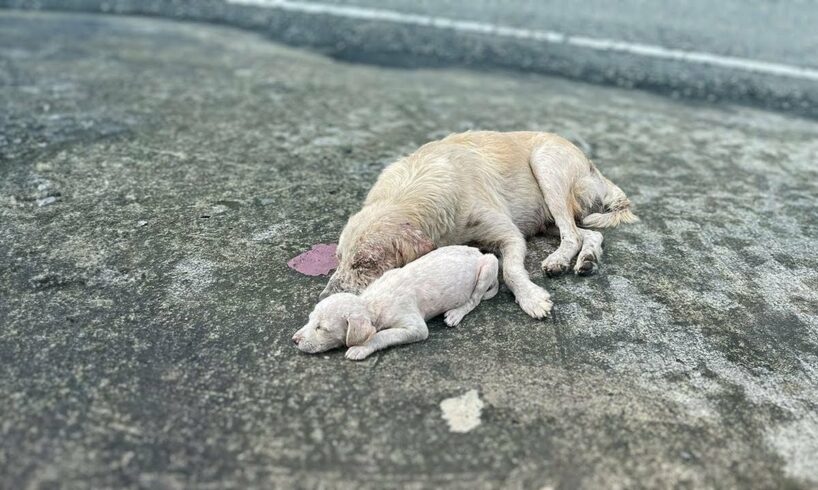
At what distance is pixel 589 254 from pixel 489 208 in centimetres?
68

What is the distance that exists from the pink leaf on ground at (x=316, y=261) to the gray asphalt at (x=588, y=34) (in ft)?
16.0

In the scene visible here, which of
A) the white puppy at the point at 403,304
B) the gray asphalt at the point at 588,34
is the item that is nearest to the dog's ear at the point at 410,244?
the white puppy at the point at 403,304

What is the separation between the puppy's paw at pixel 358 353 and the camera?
3.05 m

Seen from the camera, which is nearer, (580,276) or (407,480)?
(407,480)

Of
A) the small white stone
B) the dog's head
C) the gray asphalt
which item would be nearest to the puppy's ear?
the dog's head

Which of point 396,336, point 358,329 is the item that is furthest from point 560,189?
point 358,329

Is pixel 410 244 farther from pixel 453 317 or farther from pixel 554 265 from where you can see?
pixel 554 265

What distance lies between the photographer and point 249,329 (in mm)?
3266

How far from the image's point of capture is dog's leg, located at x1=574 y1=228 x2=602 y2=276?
390 cm

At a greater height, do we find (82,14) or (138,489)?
(82,14)

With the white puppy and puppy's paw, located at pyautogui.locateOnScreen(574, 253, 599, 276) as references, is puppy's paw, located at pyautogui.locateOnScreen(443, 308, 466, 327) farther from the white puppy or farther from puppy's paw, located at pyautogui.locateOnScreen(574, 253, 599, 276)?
puppy's paw, located at pyautogui.locateOnScreen(574, 253, 599, 276)

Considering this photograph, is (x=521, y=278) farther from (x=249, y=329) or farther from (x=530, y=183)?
(x=249, y=329)

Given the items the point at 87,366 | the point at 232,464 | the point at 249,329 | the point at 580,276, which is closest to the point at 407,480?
the point at 232,464

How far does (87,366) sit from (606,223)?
10.6ft
